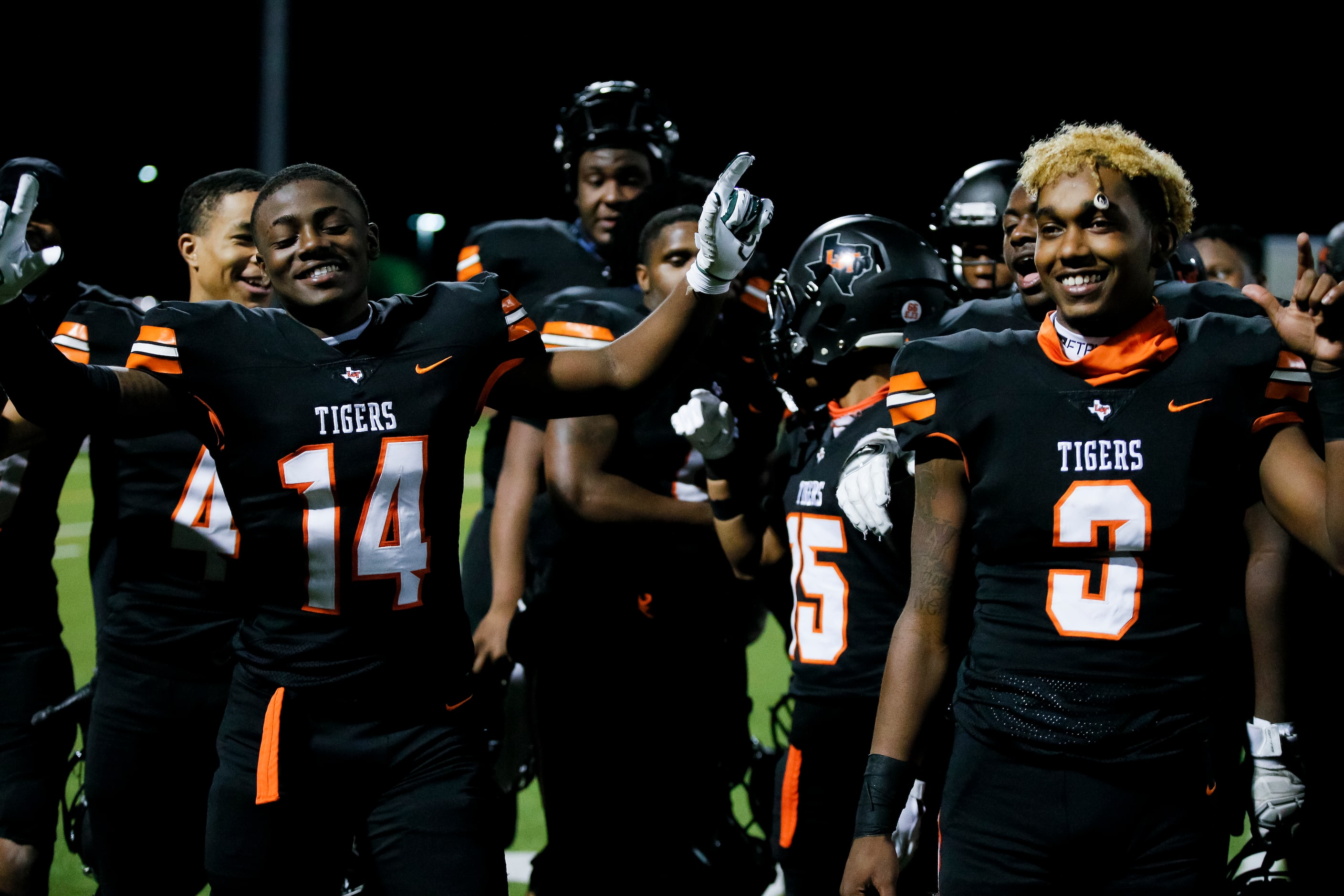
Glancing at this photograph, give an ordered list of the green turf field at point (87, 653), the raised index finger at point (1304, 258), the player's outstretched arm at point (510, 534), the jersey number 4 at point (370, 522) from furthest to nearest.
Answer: the green turf field at point (87, 653), the player's outstretched arm at point (510, 534), the jersey number 4 at point (370, 522), the raised index finger at point (1304, 258)

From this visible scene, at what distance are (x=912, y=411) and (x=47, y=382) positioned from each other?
171 centimetres

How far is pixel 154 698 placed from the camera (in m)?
3.40

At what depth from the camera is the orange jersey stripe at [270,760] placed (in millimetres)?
2566

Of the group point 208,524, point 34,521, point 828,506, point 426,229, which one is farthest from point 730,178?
point 426,229

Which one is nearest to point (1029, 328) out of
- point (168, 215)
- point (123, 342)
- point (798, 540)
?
point (798, 540)

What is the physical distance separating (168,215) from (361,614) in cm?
2077

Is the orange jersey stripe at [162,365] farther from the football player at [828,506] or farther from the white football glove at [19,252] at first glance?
the football player at [828,506]

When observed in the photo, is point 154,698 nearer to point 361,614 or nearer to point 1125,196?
point 361,614

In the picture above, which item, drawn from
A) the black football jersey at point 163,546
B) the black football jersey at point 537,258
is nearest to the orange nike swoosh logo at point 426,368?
the black football jersey at point 163,546

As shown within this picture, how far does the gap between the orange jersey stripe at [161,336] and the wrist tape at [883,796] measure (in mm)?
1693

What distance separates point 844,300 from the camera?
354cm

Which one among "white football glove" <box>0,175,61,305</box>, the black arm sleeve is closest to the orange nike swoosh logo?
the black arm sleeve

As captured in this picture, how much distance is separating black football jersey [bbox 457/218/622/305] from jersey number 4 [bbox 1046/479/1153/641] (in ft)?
9.82

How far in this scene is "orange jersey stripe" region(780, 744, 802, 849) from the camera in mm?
3178
